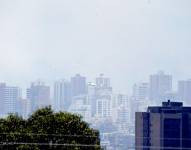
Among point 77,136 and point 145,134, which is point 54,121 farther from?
point 145,134

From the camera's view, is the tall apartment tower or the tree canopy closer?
the tree canopy

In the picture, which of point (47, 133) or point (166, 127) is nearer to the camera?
point (47, 133)

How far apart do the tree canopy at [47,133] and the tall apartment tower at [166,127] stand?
298 ft

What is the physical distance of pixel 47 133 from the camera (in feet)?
108

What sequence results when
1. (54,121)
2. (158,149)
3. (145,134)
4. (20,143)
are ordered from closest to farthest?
(20,143)
(54,121)
(158,149)
(145,134)

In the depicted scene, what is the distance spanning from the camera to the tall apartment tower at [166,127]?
127 metres

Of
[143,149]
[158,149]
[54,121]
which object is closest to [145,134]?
[143,149]

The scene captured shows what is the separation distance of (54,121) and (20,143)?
259cm

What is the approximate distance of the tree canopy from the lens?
3153 centimetres

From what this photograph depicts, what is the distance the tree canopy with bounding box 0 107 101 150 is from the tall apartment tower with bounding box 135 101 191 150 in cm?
9084

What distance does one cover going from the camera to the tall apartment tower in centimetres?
12701

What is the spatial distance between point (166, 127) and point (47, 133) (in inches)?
3815

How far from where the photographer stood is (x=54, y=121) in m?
33.3

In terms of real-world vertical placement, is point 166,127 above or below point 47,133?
below
